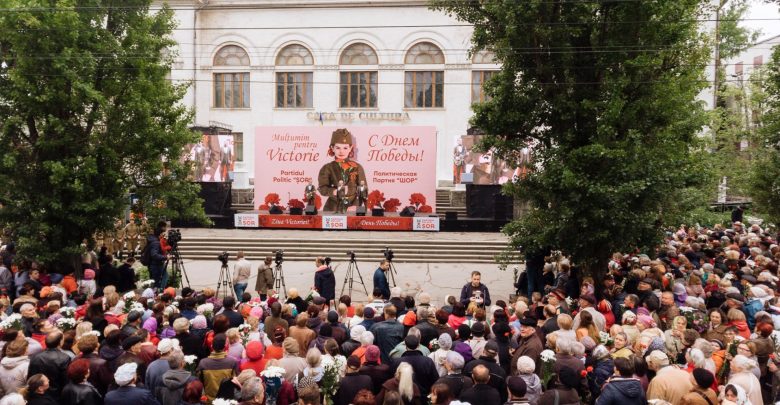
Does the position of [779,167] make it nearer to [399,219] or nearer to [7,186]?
[399,219]

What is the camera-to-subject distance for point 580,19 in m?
10.6

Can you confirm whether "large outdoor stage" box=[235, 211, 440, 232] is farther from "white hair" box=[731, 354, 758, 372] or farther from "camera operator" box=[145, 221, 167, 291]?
"white hair" box=[731, 354, 758, 372]

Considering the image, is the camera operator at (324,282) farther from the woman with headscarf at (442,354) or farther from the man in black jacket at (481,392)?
the man in black jacket at (481,392)

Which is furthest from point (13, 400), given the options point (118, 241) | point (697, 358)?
point (118, 241)

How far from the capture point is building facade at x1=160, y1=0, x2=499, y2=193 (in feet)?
109

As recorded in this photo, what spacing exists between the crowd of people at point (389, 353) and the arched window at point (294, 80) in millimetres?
25767

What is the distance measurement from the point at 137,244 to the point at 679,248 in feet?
60.0

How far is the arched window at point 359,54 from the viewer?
33625 millimetres

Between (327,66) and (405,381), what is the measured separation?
3013 cm

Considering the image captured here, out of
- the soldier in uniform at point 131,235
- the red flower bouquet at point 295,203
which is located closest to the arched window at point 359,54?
the red flower bouquet at point 295,203

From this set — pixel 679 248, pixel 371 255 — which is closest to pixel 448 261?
pixel 371 255

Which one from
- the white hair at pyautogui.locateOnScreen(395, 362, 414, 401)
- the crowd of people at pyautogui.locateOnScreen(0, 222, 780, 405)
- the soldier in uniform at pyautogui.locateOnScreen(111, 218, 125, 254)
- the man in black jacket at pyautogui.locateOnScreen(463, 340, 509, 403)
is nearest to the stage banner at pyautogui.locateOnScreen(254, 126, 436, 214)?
the soldier in uniform at pyautogui.locateOnScreen(111, 218, 125, 254)

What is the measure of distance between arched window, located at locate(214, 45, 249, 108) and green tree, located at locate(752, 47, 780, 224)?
2856cm

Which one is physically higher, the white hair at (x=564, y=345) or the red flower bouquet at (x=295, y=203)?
the red flower bouquet at (x=295, y=203)
